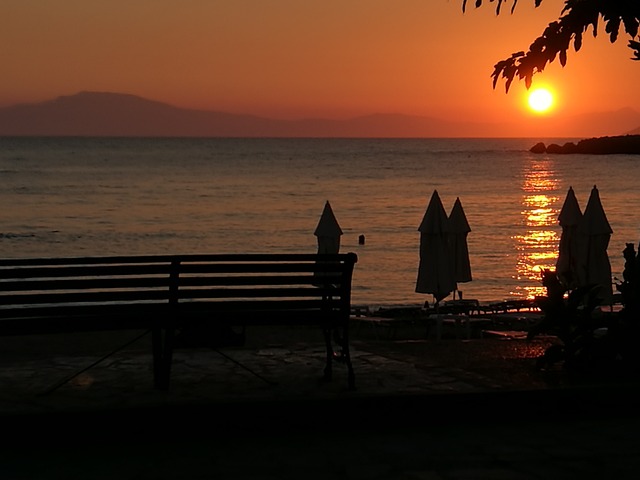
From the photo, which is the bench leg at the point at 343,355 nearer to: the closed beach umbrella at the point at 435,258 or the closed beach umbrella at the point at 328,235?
the closed beach umbrella at the point at 435,258

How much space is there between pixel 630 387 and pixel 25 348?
22.1 feet

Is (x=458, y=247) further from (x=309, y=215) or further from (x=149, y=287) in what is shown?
(x=309, y=215)

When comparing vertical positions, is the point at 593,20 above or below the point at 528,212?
above

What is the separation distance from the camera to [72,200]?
7231 centimetres

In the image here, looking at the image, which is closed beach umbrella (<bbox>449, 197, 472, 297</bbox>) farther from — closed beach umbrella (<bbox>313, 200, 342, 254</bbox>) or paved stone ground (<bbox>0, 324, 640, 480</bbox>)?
paved stone ground (<bbox>0, 324, 640, 480</bbox>)

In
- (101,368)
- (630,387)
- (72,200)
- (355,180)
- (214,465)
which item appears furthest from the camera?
(355,180)

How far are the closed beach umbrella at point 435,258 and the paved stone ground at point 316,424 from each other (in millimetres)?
7809

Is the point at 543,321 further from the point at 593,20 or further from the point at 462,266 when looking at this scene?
the point at 462,266

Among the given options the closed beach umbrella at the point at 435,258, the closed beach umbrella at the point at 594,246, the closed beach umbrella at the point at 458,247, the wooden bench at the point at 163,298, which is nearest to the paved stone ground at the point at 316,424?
the wooden bench at the point at 163,298

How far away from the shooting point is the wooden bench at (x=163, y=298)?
20.7 ft

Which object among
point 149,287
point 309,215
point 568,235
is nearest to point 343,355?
point 149,287

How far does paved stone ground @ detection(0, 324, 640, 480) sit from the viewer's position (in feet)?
17.5

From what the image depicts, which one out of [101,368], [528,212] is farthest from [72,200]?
[101,368]

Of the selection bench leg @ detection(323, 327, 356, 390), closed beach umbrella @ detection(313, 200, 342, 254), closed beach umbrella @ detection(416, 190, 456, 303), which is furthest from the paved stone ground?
closed beach umbrella @ detection(313, 200, 342, 254)
